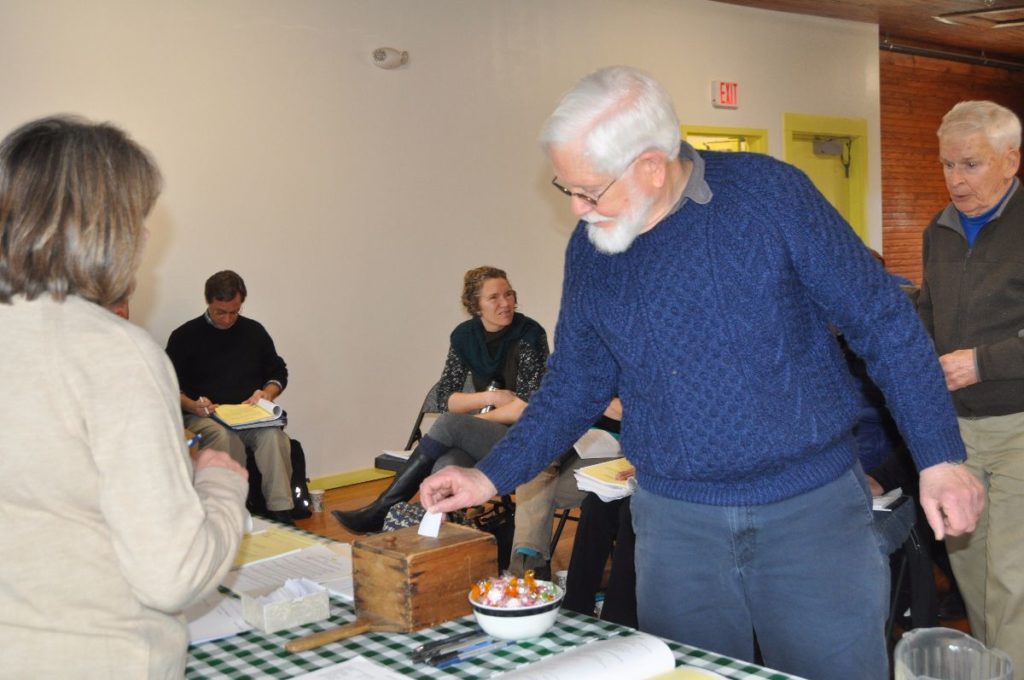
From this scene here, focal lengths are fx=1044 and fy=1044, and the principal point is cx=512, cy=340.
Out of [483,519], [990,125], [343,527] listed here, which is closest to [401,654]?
[990,125]

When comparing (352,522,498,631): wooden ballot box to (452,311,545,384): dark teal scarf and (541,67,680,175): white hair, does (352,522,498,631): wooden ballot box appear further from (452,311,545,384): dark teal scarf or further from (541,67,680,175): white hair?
(452,311,545,384): dark teal scarf

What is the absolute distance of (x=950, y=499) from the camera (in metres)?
1.59

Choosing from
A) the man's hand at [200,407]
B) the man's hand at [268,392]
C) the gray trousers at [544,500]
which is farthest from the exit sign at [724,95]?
the gray trousers at [544,500]

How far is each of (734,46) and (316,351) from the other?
4.58m

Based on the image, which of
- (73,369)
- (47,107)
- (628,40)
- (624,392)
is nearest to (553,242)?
(628,40)

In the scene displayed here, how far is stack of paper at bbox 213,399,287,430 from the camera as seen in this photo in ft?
17.1

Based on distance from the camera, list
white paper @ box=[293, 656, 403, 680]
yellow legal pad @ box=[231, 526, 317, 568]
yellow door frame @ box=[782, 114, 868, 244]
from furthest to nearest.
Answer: yellow door frame @ box=[782, 114, 868, 244] < yellow legal pad @ box=[231, 526, 317, 568] < white paper @ box=[293, 656, 403, 680]

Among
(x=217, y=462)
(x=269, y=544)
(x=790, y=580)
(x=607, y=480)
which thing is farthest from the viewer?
(x=607, y=480)

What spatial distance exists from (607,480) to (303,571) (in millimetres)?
1407

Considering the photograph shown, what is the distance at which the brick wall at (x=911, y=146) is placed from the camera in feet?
34.5

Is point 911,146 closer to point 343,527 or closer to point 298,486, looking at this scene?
point 298,486

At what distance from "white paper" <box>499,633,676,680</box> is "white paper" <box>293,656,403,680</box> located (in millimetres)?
180

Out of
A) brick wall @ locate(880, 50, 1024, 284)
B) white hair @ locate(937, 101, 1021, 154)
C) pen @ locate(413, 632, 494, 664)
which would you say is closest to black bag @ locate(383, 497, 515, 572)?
white hair @ locate(937, 101, 1021, 154)

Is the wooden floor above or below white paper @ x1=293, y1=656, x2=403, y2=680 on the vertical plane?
below
